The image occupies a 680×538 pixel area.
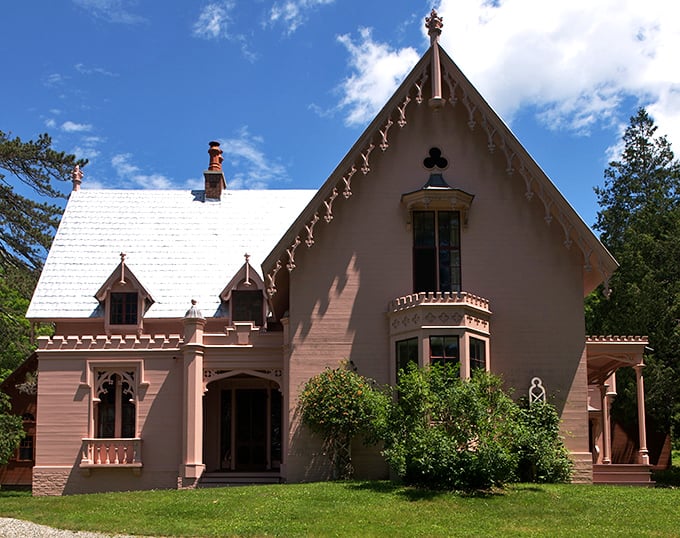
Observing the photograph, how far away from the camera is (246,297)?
27.9 metres

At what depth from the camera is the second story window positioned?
77.3 ft

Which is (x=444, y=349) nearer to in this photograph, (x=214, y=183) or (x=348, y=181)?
(x=348, y=181)

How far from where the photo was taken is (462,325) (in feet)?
72.0

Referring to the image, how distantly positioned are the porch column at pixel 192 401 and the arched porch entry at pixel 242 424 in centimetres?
259

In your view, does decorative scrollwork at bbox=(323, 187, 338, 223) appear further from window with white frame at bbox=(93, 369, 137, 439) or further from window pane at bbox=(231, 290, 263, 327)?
window with white frame at bbox=(93, 369, 137, 439)

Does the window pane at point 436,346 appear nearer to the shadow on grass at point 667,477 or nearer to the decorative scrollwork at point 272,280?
the decorative scrollwork at point 272,280

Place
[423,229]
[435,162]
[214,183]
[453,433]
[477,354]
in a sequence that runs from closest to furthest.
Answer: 1. [453,433]
2. [477,354]
3. [423,229]
4. [435,162]
5. [214,183]

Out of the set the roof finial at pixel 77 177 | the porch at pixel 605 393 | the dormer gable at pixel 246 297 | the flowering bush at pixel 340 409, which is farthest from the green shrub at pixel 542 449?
the roof finial at pixel 77 177

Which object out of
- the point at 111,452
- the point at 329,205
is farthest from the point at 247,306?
the point at 111,452

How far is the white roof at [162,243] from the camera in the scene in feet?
93.4

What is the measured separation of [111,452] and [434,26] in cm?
1527

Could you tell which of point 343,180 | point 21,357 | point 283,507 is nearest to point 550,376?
point 343,180

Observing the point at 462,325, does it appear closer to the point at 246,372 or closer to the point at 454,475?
the point at 454,475

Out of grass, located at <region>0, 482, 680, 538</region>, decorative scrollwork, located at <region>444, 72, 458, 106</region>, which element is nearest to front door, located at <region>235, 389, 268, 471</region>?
grass, located at <region>0, 482, 680, 538</region>
